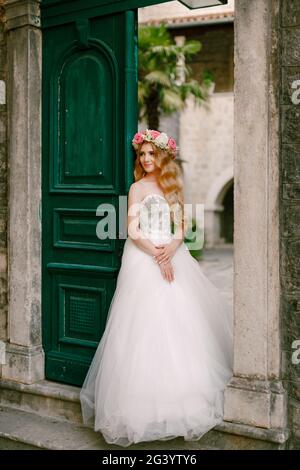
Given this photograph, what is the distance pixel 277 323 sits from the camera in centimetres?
384

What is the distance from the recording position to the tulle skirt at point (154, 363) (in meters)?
3.87

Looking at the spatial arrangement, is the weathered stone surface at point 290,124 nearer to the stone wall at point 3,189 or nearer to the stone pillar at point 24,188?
the stone pillar at point 24,188

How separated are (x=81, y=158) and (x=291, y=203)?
176cm

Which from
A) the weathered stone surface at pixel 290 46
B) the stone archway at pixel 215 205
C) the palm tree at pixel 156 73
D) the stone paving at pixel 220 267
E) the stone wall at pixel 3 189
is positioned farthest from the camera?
the stone archway at pixel 215 205

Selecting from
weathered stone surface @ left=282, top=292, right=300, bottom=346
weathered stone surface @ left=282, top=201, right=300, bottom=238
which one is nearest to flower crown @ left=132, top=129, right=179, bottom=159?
weathered stone surface @ left=282, top=201, right=300, bottom=238

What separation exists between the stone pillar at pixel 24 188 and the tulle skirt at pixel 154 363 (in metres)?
0.81

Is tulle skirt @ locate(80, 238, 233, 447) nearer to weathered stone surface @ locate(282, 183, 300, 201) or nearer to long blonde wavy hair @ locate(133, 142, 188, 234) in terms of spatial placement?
long blonde wavy hair @ locate(133, 142, 188, 234)

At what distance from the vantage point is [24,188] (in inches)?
194

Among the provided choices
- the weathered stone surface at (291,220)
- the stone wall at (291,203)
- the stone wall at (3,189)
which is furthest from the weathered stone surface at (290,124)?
the stone wall at (3,189)

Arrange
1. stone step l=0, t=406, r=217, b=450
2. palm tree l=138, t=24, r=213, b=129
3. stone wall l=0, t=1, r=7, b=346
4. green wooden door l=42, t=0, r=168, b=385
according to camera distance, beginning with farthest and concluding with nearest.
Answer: palm tree l=138, t=24, r=213, b=129 < stone wall l=0, t=1, r=7, b=346 < green wooden door l=42, t=0, r=168, b=385 < stone step l=0, t=406, r=217, b=450

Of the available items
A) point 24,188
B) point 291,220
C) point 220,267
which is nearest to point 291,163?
point 291,220

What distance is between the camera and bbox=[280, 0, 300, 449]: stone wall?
12.4 feet

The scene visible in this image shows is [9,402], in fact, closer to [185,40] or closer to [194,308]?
[194,308]

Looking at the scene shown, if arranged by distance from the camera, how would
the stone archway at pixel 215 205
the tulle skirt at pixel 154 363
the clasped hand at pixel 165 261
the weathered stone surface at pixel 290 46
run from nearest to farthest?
1. the weathered stone surface at pixel 290 46
2. the tulle skirt at pixel 154 363
3. the clasped hand at pixel 165 261
4. the stone archway at pixel 215 205
